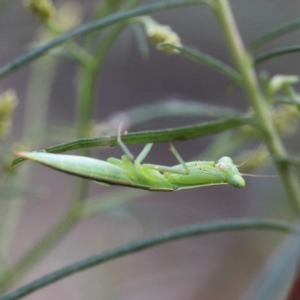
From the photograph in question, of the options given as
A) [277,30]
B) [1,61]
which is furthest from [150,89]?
[277,30]

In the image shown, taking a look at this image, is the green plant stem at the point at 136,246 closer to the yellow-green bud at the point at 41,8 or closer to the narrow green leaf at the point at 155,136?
the narrow green leaf at the point at 155,136

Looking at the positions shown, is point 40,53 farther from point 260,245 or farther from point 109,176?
point 260,245

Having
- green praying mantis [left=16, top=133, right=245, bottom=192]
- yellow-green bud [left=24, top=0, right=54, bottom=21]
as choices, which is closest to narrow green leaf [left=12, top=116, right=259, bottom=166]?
green praying mantis [left=16, top=133, right=245, bottom=192]

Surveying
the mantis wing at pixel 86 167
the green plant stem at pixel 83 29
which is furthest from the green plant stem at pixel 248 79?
the mantis wing at pixel 86 167

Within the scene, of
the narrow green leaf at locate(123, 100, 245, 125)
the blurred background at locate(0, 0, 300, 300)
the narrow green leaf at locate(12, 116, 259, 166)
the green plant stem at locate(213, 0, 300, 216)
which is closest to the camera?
the narrow green leaf at locate(12, 116, 259, 166)

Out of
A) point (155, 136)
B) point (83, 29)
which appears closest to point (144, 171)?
point (155, 136)

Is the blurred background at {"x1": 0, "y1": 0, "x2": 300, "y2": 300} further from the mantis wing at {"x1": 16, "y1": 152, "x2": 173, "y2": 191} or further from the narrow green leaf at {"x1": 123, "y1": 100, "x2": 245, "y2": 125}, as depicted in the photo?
the mantis wing at {"x1": 16, "y1": 152, "x2": 173, "y2": 191}
